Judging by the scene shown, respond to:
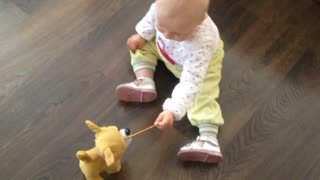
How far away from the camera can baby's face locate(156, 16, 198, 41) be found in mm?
817

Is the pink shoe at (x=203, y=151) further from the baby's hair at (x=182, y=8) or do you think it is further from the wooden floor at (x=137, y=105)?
the baby's hair at (x=182, y=8)

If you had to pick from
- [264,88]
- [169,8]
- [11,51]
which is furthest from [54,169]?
[264,88]

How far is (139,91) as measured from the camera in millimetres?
1047

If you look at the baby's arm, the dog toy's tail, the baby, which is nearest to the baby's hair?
the baby

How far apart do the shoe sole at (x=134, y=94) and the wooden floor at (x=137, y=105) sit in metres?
0.02

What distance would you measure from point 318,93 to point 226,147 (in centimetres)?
34

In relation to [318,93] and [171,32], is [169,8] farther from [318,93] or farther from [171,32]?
[318,93]

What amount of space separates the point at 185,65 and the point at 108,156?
29 cm

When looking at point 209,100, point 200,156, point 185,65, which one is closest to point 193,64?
point 185,65

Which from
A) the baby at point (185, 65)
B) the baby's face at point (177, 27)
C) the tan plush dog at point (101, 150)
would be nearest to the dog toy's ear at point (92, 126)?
the tan plush dog at point (101, 150)

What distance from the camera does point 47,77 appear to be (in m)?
1.09

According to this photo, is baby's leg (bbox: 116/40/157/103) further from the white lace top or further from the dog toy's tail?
the dog toy's tail

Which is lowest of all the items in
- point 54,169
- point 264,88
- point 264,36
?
point 54,169

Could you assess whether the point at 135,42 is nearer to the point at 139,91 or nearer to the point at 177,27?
the point at 139,91
